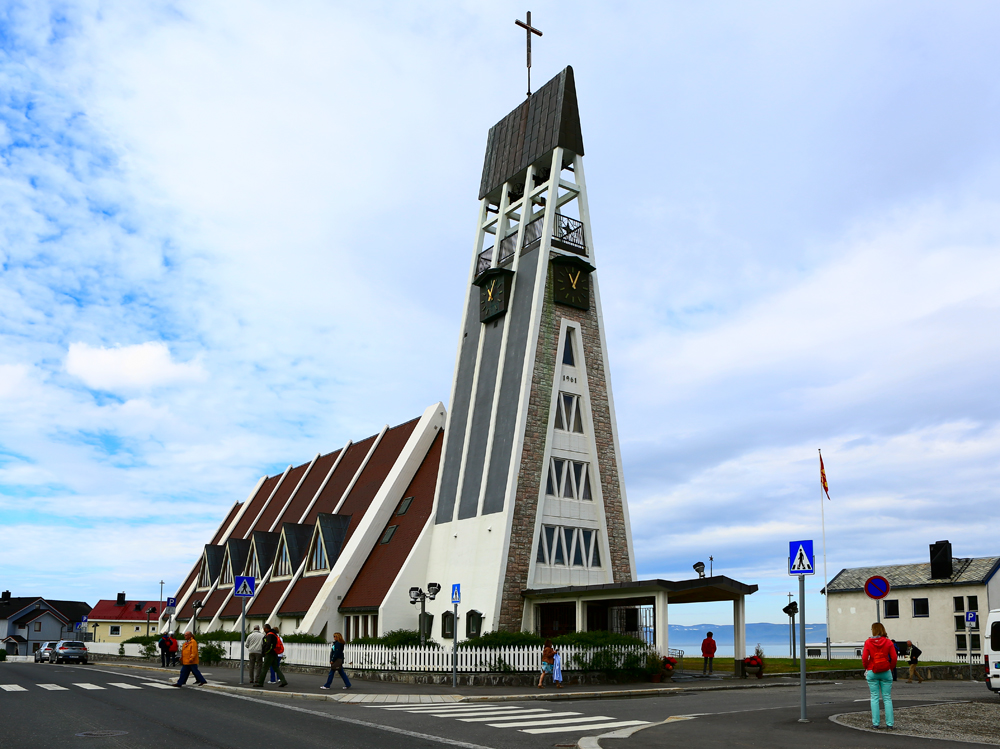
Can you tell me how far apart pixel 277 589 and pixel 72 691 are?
19.6 meters

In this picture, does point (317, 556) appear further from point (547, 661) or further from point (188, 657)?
point (547, 661)

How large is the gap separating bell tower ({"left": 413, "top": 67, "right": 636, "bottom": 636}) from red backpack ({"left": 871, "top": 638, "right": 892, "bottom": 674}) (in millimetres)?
17680

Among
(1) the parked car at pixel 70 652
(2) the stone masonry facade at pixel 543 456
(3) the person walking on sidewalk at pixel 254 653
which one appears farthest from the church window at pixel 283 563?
(1) the parked car at pixel 70 652

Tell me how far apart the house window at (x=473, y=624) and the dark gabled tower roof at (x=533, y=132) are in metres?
19.6

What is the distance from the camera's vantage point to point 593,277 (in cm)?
3597

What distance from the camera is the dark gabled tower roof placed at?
3650 cm

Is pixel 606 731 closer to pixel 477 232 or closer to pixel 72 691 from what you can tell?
pixel 72 691

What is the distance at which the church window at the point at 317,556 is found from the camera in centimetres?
3891

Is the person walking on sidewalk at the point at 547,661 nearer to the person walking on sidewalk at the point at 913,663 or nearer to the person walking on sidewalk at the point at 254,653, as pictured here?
the person walking on sidewalk at the point at 254,653

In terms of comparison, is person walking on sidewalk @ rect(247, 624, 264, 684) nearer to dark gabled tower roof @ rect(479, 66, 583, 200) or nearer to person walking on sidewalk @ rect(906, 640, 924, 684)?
dark gabled tower roof @ rect(479, 66, 583, 200)

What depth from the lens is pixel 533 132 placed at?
125 ft

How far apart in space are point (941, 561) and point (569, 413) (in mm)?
35749

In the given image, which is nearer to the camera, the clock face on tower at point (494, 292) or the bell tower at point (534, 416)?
the bell tower at point (534, 416)

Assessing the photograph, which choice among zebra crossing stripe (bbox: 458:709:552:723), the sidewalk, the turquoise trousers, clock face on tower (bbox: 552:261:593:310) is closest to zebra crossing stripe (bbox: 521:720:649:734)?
zebra crossing stripe (bbox: 458:709:552:723)
